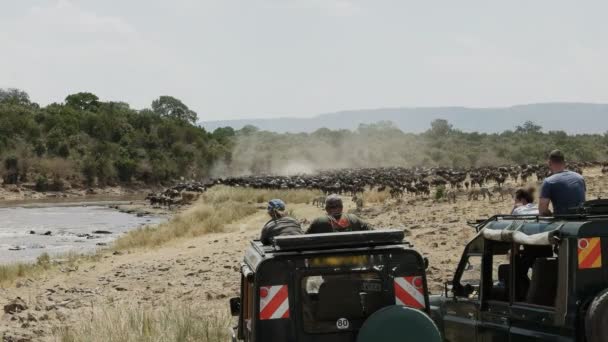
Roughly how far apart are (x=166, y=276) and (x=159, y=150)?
9168cm

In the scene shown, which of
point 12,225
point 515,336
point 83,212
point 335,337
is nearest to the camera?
point 335,337

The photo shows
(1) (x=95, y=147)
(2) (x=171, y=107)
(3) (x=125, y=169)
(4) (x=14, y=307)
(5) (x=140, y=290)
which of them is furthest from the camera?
(2) (x=171, y=107)

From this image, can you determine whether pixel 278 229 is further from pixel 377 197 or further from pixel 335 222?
pixel 377 197

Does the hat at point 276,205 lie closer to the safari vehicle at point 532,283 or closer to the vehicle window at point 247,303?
the vehicle window at point 247,303

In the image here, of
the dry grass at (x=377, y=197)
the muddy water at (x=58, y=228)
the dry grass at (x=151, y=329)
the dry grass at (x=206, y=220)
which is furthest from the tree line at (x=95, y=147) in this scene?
the dry grass at (x=151, y=329)

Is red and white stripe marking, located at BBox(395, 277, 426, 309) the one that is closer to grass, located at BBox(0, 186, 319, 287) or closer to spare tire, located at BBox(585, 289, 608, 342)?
spare tire, located at BBox(585, 289, 608, 342)

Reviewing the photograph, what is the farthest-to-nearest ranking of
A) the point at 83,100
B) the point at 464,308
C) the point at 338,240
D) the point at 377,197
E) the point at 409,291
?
the point at 83,100, the point at 377,197, the point at 464,308, the point at 409,291, the point at 338,240

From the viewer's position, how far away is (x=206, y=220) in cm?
3584

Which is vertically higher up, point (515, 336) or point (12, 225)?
point (515, 336)

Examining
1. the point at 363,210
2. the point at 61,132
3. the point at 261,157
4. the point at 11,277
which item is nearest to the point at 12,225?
the point at 363,210

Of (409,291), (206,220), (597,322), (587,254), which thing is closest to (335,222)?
(409,291)

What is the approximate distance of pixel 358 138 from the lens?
18662 centimetres

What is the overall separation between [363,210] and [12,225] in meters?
21.2

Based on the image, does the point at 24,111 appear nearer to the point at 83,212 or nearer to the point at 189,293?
the point at 83,212
